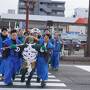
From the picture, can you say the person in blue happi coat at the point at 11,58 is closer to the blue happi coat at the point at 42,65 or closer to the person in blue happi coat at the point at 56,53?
the blue happi coat at the point at 42,65

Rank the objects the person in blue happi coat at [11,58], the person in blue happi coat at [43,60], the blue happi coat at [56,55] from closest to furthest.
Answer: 1. the person in blue happi coat at [43,60]
2. the person in blue happi coat at [11,58]
3. the blue happi coat at [56,55]

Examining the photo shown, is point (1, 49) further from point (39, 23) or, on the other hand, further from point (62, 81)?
point (39, 23)

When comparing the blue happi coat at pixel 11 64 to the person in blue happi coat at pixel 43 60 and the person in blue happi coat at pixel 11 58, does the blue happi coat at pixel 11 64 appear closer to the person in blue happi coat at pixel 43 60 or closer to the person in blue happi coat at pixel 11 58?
the person in blue happi coat at pixel 11 58

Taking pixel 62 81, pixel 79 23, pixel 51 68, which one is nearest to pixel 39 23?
pixel 79 23

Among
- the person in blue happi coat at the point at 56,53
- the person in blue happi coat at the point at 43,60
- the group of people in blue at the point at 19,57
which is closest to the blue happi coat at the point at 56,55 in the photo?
the person in blue happi coat at the point at 56,53

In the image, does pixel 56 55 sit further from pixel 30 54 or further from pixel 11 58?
pixel 30 54

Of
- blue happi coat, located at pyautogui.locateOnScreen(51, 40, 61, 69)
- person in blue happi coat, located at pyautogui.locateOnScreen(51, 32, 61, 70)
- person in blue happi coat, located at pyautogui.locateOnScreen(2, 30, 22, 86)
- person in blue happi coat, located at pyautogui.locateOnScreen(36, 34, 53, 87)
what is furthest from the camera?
blue happi coat, located at pyautogui.locateOnScreen(51, 40, 61, 69)

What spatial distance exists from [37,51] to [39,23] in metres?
60.9

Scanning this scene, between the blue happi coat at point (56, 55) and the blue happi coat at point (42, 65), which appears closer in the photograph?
the blue happi coat at point (42, 65)

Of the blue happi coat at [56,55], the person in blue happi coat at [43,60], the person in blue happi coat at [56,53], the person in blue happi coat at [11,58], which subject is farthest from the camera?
the blue happi coat at [56,55]

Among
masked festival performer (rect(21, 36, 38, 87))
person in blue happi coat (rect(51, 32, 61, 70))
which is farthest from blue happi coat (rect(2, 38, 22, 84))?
person in blue happi coat (rect(51, 32, 61, 70))

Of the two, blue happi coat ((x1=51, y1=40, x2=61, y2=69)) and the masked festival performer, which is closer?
the masked festival performer

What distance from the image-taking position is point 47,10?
13212 centimetres

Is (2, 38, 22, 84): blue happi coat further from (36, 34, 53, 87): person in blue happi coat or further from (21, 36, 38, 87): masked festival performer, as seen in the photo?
(36, 34, 53, 87): person in blue happi coat
